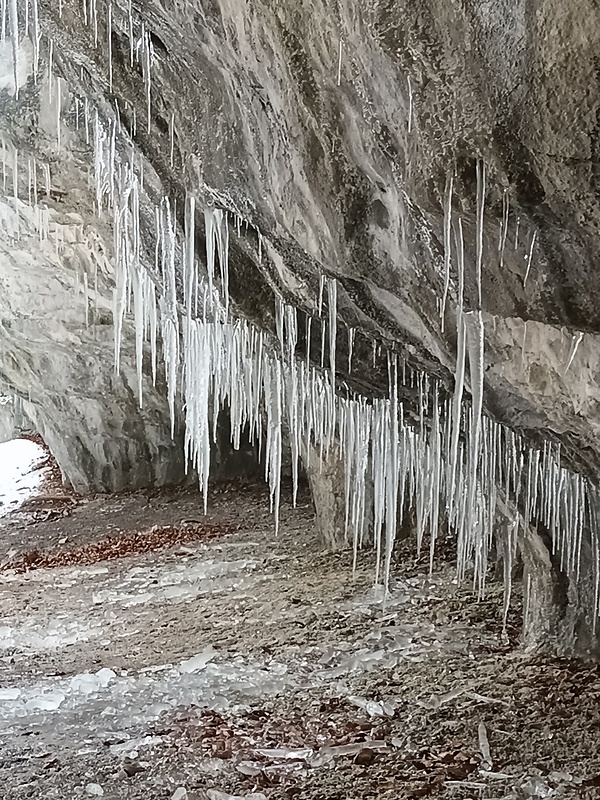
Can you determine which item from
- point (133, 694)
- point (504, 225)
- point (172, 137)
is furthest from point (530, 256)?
point (133, 694)

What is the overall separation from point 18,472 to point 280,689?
12078 mm

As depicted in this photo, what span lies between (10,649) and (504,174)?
17.6 feet

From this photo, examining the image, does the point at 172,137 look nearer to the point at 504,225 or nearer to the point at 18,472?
the point at 504,225

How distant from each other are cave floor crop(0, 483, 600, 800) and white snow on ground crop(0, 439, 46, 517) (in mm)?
5043

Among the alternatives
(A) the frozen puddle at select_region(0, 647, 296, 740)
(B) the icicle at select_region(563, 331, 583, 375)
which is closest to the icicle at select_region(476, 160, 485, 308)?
(B) the icicle at select_region(563, 331, 583, 375)

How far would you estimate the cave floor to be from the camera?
11.9 ft

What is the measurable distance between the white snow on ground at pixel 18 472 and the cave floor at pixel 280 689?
5.04m

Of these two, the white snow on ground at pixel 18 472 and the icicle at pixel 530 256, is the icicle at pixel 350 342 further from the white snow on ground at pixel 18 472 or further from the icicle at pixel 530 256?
the white snow on ground at pixel 18 472

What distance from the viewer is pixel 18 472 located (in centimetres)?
1534

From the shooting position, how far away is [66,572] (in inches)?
320

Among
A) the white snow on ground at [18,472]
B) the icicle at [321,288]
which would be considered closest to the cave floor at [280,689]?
the icicle at [321,288]

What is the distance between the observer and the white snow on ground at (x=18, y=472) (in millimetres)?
12844

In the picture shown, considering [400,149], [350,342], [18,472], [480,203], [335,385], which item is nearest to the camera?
[480,203]

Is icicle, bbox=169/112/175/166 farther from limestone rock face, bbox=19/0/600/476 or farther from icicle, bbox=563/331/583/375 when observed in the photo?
icicle, bbox=563/331/583/375
